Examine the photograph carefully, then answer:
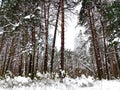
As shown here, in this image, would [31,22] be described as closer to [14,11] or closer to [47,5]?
[14,11]

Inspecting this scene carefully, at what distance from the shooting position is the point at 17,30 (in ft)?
42.4

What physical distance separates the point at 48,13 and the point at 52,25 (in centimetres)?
113

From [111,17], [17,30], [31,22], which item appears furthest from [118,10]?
[17,30]

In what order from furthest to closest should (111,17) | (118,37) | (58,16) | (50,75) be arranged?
(58,16) < (111,17) < (118,37) < (50,75)

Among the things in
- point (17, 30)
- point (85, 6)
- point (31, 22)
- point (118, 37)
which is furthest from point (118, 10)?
point (17, 30)

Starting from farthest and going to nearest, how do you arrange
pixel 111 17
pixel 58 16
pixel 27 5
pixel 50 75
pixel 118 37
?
pixel 58 16 → pixel 27 5 → pixel 111 17 → pixel 118 37 → pixel 50 75

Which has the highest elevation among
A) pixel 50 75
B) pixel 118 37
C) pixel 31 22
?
pixel 31 22

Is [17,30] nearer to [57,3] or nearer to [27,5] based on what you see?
[27,5]

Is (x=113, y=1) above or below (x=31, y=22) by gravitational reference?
above

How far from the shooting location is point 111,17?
13758 millimetres

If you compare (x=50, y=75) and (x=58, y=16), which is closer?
(x=50, y=75)

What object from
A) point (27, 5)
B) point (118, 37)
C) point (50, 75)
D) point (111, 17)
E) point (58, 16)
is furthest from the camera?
point (58, 16)

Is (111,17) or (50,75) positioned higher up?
(111,17)

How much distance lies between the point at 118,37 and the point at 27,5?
702 cm
